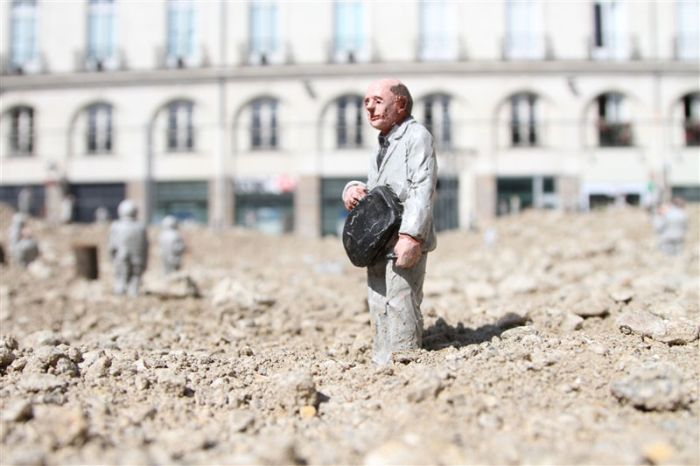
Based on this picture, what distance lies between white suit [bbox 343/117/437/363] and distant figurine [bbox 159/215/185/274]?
8.70 meters

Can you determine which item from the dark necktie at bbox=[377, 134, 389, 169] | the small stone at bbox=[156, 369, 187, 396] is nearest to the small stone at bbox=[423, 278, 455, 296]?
the dark necktie at bbox=[377, 134, 389, 169]

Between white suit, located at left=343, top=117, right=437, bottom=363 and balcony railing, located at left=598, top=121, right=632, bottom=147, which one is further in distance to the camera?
balcony railing, located at left=598, top=121, right=632, bottom=147

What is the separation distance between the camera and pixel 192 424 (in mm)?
3266

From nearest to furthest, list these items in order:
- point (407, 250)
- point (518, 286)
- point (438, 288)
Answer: point (407, 250) → point (518, 286) → point (438, 288)

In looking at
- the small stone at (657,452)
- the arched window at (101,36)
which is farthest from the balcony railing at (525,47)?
the small stone at (657,452)

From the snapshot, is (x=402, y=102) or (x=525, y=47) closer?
(x=402, y=102)

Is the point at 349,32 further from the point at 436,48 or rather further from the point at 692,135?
the point at 692,135

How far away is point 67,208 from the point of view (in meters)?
25.8

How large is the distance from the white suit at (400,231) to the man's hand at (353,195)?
15 centimetres

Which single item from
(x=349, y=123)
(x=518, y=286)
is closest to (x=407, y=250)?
(x=518, y=286)

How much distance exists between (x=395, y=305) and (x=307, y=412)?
1076 millimetres

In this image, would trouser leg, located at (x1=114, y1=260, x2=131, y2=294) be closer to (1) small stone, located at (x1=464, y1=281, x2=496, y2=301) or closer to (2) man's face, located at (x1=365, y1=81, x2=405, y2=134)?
(1) small stone, located at (x1=464, y1=281, x2=496, y2=301)

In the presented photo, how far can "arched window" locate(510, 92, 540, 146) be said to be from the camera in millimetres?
25656

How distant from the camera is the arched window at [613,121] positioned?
2550cm
